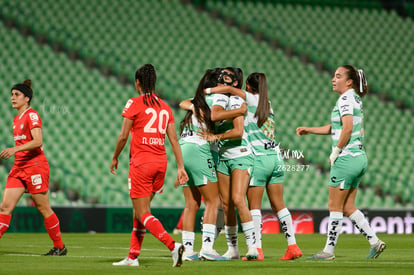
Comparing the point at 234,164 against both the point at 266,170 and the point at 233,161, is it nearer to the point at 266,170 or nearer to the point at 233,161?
the point at 233,161

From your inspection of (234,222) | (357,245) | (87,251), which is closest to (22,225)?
(87,251)

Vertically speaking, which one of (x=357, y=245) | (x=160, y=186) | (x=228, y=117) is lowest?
(x=357, y=245)

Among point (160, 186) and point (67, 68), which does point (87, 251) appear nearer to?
point (160, 186)

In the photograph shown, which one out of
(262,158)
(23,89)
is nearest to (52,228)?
(23,89)

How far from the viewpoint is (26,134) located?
926cm

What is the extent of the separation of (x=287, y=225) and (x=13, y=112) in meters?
12.3

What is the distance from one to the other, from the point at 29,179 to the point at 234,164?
2.55 meters

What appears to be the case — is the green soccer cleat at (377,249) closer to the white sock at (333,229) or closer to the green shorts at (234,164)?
the white sock at (333,229)

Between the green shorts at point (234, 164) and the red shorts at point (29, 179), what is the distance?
7.39ft

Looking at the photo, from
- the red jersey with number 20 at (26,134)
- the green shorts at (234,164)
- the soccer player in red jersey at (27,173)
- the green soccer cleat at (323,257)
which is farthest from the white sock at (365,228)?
the red jersey with number 20 at (26,134)

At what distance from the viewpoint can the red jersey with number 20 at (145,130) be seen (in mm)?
7656

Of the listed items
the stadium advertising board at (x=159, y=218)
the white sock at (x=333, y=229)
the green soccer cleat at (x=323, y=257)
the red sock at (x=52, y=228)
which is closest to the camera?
the green soccer cleat at (x=323, y=257)

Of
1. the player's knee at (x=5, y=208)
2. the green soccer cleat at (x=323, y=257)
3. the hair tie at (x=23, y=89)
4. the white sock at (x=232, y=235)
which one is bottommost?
the green soccer cleat at (x=323, y=257)

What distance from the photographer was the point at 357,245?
12.8m
